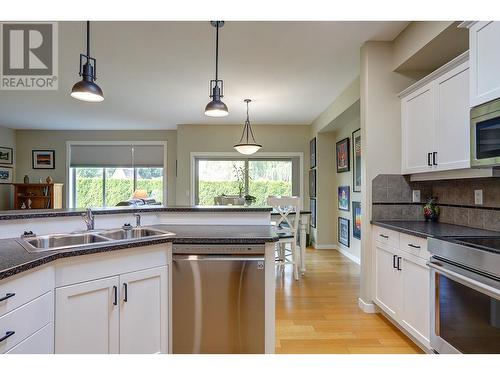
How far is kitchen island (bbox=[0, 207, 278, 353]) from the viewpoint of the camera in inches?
50.8

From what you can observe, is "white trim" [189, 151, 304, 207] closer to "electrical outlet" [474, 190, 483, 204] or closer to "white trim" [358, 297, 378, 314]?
"white trim" [358, 297, 378, 314]

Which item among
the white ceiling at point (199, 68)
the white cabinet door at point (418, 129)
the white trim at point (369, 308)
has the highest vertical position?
the white ceiling at point (199, 68)

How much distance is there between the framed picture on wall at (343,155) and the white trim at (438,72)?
237cm

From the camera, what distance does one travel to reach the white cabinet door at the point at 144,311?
5.66 ft

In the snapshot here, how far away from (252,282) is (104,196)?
6.31 metres

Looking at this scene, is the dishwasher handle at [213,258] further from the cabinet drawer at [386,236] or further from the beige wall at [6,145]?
the beige wall at [6,145]

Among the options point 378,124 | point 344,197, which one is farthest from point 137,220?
point 344,197

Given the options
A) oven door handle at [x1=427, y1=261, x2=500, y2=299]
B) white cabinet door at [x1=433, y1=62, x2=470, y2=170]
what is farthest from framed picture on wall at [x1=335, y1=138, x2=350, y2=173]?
oven door handle at [x1=427, y1=261, x2=500, y2=299]

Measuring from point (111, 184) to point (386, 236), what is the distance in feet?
21.1

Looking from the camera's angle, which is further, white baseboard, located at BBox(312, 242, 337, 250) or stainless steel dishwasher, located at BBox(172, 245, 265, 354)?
white baseboard, located at BBox(312, 242, 337, 250)

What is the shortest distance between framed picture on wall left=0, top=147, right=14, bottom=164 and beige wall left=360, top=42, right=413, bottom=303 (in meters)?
7.64

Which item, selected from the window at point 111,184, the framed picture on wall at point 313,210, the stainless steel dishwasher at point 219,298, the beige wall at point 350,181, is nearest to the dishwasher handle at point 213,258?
the stainless steel dishwasher at point 219,298

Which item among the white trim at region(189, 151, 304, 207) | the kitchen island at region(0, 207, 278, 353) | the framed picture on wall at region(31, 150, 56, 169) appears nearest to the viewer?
the kitchen island at region(0, 207, 278, 353)

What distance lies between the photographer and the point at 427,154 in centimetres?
252
